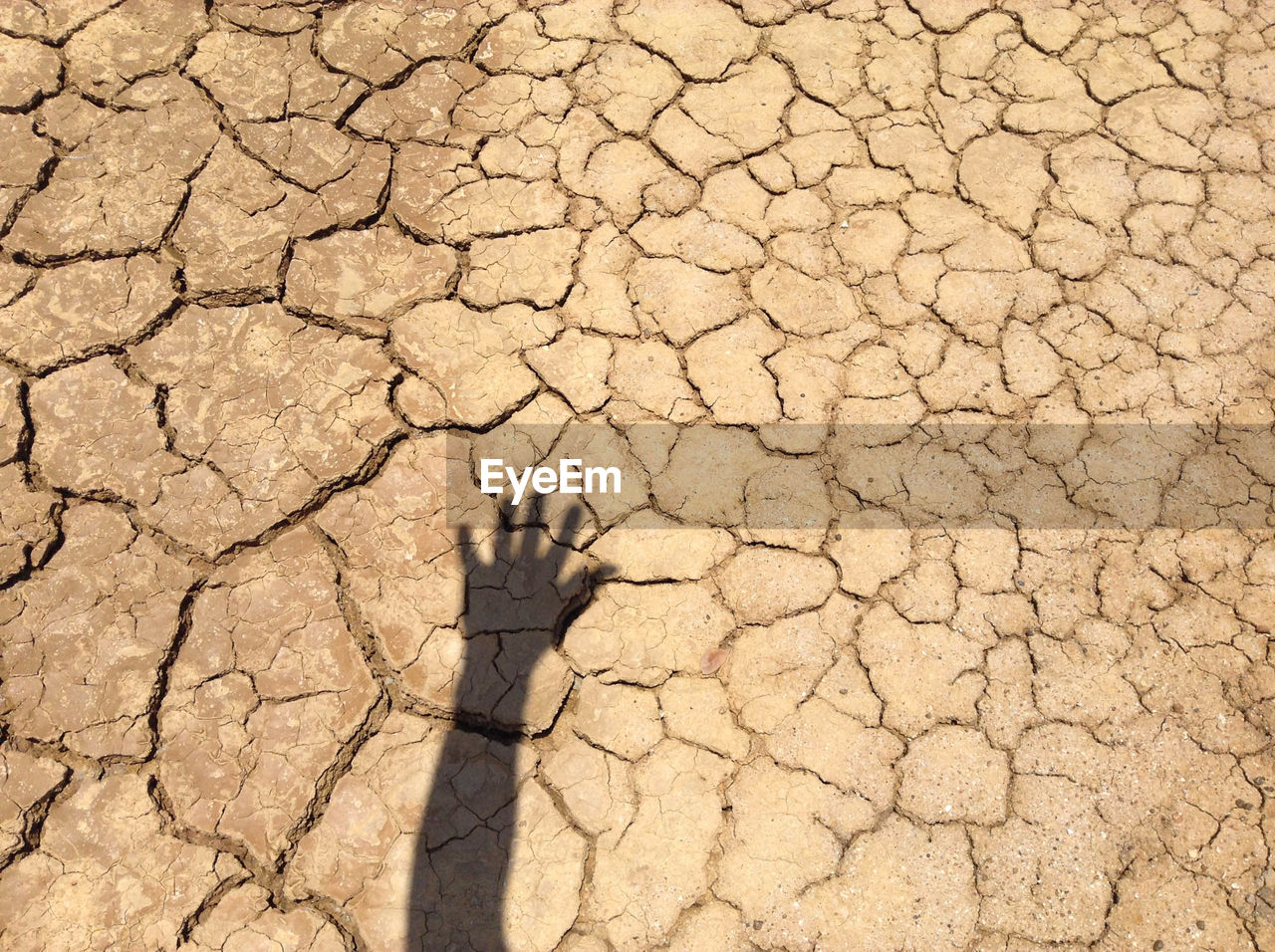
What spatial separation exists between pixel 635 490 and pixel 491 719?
811mm

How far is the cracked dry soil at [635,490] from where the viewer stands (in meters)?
2.17

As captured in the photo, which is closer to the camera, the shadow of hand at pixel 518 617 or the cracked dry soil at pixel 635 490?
the cracked dry soil at pixel 635 490

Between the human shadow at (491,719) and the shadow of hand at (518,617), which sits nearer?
the human shadow at (491,719)

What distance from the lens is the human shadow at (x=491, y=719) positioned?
2.14m

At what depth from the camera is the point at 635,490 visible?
258 cm

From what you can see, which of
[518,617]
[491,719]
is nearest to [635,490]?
[518,617]

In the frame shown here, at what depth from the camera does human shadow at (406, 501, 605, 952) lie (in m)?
2.14

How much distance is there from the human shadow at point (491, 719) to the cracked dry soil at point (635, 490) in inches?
0.6

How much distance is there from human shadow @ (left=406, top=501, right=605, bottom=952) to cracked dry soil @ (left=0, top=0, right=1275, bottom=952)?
1 cm

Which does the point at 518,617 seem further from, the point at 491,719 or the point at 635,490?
the point at 635,490

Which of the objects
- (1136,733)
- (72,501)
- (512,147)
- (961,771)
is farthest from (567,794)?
(512,147)

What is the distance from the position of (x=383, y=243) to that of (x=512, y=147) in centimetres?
61

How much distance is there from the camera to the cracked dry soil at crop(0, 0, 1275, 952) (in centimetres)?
217

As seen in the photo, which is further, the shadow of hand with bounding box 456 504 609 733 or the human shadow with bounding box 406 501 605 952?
the shadow of hand with bounding box 456 504 609 733
